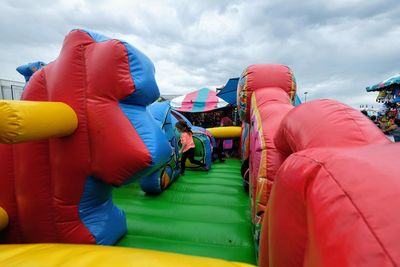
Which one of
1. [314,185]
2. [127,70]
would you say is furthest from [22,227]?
[314,185]

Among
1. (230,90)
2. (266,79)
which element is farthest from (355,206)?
(230,90)

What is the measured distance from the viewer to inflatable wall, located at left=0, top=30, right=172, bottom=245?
1289 mm

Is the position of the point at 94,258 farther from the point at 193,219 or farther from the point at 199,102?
the point at 199,102

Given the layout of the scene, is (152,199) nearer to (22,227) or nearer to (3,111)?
(22,227)

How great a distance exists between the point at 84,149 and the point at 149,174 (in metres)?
0.35

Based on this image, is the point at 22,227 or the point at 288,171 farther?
the point at 22,227

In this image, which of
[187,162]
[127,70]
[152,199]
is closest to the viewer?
[127,70]

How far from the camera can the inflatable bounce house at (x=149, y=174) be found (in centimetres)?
44

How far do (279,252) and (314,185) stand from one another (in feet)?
0.67

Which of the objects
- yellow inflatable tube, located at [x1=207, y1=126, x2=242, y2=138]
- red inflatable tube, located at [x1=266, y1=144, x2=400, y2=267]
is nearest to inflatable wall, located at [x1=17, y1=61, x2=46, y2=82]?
red inflatable tube, located at [x1=266, y1=144, x2=400, y2=267]

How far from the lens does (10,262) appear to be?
0.90m

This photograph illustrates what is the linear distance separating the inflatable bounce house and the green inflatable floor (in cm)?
1

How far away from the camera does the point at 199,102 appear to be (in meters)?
8.31

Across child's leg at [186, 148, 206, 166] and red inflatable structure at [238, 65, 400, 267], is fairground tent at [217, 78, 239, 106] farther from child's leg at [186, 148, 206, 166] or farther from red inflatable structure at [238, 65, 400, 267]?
red inflatable structure at [238, 65, 400, 267]
